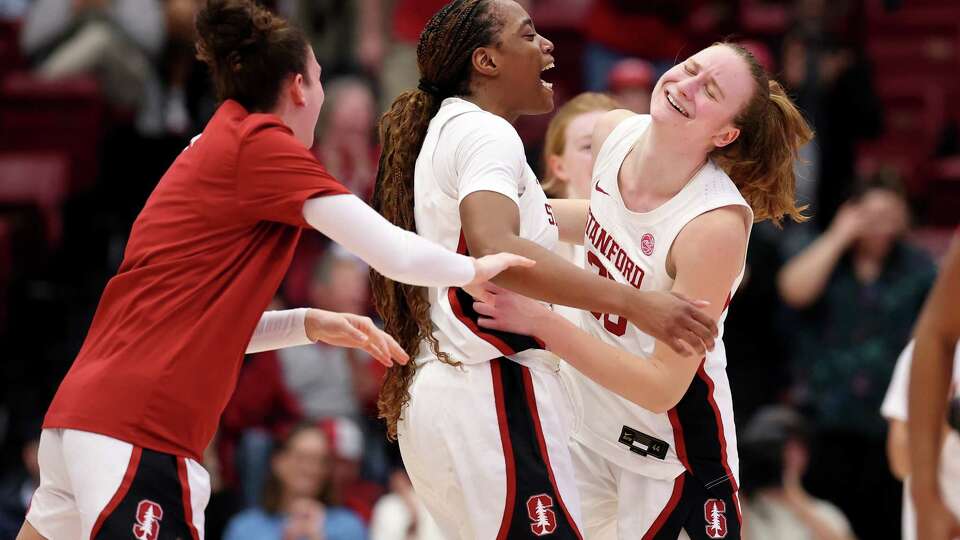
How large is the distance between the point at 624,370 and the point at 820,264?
160 inches

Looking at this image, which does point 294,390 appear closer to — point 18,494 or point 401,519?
point 401,519

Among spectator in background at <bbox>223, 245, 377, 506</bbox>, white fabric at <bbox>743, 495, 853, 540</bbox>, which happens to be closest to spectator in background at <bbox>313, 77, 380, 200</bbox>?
spectator in background at <bbox>223, 245, 377, 506</bbox>

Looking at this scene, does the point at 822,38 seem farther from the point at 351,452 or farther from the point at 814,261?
the point at 351,452

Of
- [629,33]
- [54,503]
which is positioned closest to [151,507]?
[54,503]

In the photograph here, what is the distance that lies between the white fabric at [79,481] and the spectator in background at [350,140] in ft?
14.4

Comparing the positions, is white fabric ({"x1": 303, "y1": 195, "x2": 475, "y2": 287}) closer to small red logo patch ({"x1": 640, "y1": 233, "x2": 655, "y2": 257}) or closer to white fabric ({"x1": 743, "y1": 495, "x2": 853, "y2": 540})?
small red logo patch ({"x1": 640, "y1": 233, "x2": 655, "y2": 257})

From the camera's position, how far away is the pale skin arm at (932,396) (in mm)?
2756

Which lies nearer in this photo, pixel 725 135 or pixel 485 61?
pixel 485 61

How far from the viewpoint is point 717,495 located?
13.1 ft

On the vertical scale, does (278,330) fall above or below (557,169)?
below

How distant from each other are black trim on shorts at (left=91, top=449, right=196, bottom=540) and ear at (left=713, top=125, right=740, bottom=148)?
5.45ft

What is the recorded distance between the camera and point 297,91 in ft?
11.9

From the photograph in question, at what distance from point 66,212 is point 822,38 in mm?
4662

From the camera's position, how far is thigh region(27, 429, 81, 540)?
3484mm
